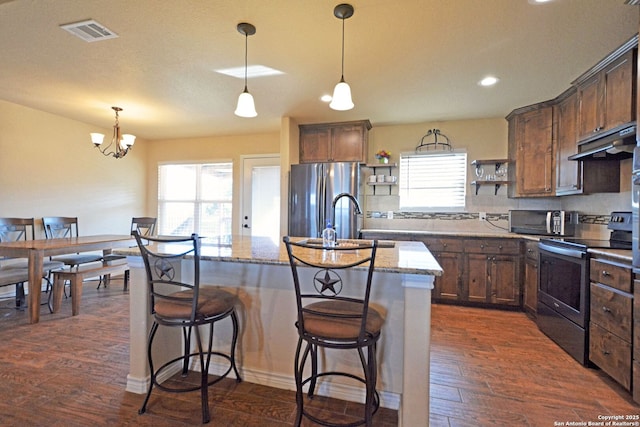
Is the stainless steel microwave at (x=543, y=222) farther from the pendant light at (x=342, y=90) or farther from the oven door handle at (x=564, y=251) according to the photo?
the pendant light at (x=342, y=90)

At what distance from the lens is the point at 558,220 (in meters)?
3.52

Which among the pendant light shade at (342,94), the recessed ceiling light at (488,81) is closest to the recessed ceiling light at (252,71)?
the pendant light shade at (342,94)

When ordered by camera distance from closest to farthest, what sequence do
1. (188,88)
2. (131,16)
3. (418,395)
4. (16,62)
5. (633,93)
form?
1. (418,395)
2. (131,16)
3. (633,93)
4. (16,62)
5. (188,88)

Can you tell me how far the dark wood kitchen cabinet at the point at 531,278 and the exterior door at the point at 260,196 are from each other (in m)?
3.49

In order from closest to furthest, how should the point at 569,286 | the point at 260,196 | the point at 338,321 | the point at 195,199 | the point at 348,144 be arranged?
the point at 338,321 → the point at 569,286 → the point at 348,144 → the point at 260,196 → the point at 195,199

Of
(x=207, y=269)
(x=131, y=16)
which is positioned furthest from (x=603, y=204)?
(x=131, y=16)

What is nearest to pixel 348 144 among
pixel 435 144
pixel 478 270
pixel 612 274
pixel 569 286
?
pixel 435 144

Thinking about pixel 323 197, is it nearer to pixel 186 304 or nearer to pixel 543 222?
pixel 186 304

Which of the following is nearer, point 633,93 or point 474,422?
point 474,422

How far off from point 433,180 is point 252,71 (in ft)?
9.62

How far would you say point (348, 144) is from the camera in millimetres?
4320

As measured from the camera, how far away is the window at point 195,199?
549cm

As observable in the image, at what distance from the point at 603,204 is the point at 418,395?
312 centimetres

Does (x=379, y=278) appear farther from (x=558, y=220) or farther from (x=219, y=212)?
(x=219, y=212)
